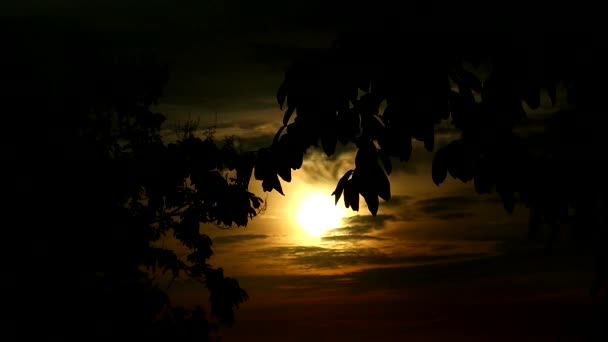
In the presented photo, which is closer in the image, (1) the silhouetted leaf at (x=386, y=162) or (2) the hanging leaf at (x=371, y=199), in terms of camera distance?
(2) the hanging leaf at (x=371, y=199)

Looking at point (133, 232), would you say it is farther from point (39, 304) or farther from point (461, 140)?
point (461, 140)

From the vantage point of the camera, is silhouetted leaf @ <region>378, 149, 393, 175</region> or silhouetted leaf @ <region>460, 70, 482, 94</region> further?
silhouetted leaf @ <region>378, 149, 393, 175</region>

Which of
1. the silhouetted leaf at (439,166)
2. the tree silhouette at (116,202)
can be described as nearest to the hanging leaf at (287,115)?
the silhouetted leaf at (439,166)

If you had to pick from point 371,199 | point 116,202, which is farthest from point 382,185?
point 116,202

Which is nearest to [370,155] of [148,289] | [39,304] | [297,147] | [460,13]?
[297,147]

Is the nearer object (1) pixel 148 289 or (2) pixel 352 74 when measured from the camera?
(2) pixel 352 74

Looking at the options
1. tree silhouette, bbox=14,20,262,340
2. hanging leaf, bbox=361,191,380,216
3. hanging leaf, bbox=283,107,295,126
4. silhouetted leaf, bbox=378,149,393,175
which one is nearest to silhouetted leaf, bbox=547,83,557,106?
silhouetted leaf, bbox=378,149,393,175

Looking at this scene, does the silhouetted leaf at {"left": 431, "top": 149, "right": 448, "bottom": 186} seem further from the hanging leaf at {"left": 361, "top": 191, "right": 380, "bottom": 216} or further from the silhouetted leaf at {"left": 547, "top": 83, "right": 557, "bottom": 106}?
the silhouetted leaf at {"left": 547, "top": 83, "right": 557, "bottom": 106}

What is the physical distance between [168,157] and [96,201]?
2136 mm

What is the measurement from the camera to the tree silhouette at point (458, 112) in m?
4.27

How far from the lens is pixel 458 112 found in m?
4.46

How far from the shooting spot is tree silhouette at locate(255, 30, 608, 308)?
14.0ft

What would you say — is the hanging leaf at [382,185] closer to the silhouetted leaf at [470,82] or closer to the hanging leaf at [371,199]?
the hanging leaf at [371,199]

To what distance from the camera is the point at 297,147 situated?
4543 millimetres
